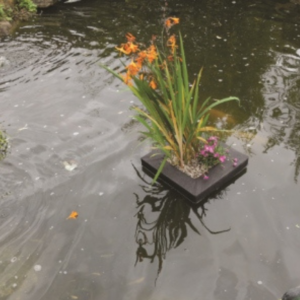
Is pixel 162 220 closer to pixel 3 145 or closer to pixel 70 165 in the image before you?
pixel 70 165

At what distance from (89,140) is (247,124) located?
1915 mm

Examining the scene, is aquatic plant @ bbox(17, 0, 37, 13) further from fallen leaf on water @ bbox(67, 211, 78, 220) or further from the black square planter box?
fallen leaf on water @ bbox(67, 211, 78, 220)

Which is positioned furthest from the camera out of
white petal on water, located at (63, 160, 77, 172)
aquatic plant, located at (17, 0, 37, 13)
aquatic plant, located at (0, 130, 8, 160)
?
aquatic plant, located at (17, 0, 37, 13)

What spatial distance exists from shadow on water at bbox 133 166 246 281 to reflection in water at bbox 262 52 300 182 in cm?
95

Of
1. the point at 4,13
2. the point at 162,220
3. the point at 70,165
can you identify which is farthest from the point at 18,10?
the point at 162,220

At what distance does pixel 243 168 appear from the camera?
366cm

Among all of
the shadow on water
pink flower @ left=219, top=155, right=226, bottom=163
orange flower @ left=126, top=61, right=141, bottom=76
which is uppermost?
orange flower @ left=126, top=61, right=141, bottom=76

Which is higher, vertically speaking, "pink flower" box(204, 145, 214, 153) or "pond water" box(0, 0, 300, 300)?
"pink flower" box(204, 145, 214, 153)

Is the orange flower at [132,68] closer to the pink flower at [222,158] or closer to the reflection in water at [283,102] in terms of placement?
the pink flower at [222,158]

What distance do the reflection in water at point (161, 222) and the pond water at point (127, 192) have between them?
11 millimetres

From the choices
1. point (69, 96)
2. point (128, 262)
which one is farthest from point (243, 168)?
point (69, 96)

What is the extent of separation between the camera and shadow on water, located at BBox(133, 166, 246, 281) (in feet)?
9.82

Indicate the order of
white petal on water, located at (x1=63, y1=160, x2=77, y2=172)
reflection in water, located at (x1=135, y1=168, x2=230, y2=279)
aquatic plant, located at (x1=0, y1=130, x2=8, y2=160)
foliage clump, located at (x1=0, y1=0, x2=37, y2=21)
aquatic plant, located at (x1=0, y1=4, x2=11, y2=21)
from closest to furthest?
reflection in water, located at (x1=135, y1=168, x2=230, y2=279) < white petal on water, located at (x1=63, y1=160, x2=77, y2=172) < aquatic plant, located at (x1=0, y1=130, x2=8, y2=160) < aquatic plant, located at (x1=0, y1=4, x2=11, y2=21) < foliage clump, located at (x1=0, y1=0, x2=37, y2=21)

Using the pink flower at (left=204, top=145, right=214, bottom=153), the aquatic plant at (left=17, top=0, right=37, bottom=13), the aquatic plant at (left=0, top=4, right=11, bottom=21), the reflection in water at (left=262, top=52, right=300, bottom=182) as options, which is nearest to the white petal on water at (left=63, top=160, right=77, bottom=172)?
the pink flower at (left=204, top=145, right=214, bottom=153)
